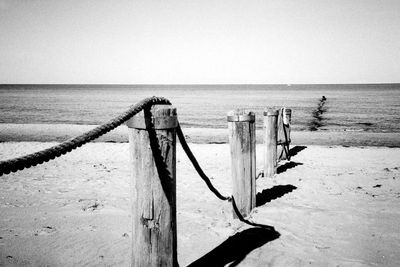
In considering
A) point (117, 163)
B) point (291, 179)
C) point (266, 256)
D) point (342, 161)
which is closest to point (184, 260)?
point (266, 256)

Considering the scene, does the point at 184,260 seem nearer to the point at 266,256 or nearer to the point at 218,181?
the point at 266,256

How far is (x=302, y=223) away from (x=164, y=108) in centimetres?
312

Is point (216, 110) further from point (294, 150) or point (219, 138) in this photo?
point (294, 150)

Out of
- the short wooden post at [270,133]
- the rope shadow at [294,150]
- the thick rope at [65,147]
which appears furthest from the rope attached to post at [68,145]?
the rope shadow at [294,150]

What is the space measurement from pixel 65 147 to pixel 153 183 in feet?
1.60

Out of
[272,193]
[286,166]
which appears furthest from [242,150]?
[286,166]

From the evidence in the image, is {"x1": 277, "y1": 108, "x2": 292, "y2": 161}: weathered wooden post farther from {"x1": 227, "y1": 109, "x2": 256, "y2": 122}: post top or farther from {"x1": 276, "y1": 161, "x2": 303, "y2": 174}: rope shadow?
{"x1": 227, "y1": 109, "x2": 256, "y2": 122}: post top

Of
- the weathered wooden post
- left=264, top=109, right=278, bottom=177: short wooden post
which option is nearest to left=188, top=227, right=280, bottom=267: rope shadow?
left=264, top=109, right=278, bottom=177: short wooden post

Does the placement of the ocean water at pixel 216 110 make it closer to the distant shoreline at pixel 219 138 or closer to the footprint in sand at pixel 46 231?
the distant shoreline at pixel 219 138

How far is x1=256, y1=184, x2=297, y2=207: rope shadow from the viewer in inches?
181

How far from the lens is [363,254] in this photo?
2.97 meters

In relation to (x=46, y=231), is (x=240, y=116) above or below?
above

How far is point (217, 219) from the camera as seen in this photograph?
391 cm

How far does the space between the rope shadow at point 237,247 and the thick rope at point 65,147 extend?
204 cm
